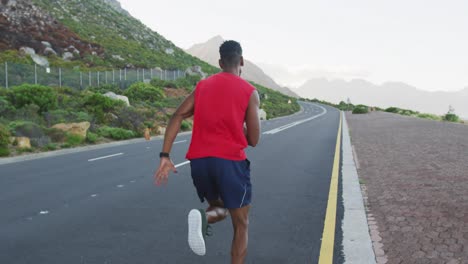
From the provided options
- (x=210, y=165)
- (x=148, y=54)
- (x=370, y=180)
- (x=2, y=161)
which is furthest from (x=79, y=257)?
(x=148, y=54)

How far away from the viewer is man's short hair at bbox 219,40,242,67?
132 inches

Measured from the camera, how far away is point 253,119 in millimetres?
3328

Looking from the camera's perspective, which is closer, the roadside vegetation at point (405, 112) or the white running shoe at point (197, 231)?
the white running shoe at point (197, 231)

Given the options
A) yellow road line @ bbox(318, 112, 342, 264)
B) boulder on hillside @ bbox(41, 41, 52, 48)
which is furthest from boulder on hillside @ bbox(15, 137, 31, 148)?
boulder on hillside @ bbox(41, 41, 52, 48)

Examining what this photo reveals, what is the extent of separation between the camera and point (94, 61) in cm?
4981

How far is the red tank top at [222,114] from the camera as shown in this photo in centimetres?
321

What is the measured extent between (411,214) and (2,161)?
1095 centimetres

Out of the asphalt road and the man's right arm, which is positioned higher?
the man's right arm

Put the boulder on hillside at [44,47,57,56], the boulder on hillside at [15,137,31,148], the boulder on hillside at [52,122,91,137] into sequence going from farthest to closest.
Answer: the boulder on hillside at [44,47,57,56], the boulder on hillside at [52,122,91,137], the boulder on hillside at [15,137,31,148]

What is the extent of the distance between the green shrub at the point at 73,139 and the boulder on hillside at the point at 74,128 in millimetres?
442

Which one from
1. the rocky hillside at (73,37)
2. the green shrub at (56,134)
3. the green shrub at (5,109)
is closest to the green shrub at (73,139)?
the green shrub at (56,134)

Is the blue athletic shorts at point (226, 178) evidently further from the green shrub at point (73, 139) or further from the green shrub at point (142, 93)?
the green shrub at point (142, 93)

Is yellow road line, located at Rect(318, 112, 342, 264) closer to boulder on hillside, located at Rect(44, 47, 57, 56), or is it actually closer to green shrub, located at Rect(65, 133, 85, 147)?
green shrub, located at Rect(65, 133, 85, 147)

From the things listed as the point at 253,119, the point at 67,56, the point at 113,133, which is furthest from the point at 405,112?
the point at 253,119
